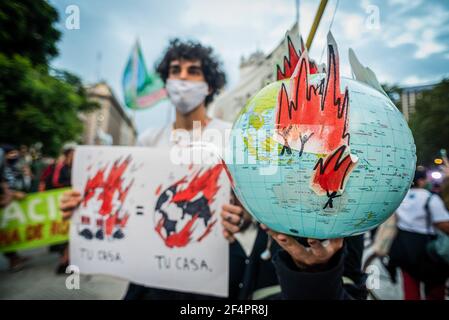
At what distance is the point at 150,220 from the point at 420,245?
2.47m

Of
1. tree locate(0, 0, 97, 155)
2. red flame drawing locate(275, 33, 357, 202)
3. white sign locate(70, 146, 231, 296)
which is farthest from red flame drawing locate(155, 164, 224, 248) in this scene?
tree locate(0, 0, 97, 155)

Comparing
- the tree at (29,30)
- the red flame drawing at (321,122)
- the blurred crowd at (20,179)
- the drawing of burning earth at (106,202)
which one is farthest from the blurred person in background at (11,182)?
the red flame drawing at (321,122)

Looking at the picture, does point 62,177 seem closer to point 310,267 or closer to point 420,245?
point 310,267

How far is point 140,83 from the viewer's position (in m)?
2.77

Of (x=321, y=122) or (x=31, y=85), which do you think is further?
(x=31, y=85)

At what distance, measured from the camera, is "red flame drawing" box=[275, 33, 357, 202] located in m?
0.66

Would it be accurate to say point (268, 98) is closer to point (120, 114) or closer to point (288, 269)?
point (288, 269)

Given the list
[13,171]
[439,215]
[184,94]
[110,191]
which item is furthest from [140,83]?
[439,215]

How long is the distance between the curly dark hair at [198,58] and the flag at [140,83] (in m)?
0.65

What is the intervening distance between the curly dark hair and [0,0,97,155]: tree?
330 centimetres

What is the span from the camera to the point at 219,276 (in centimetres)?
147
